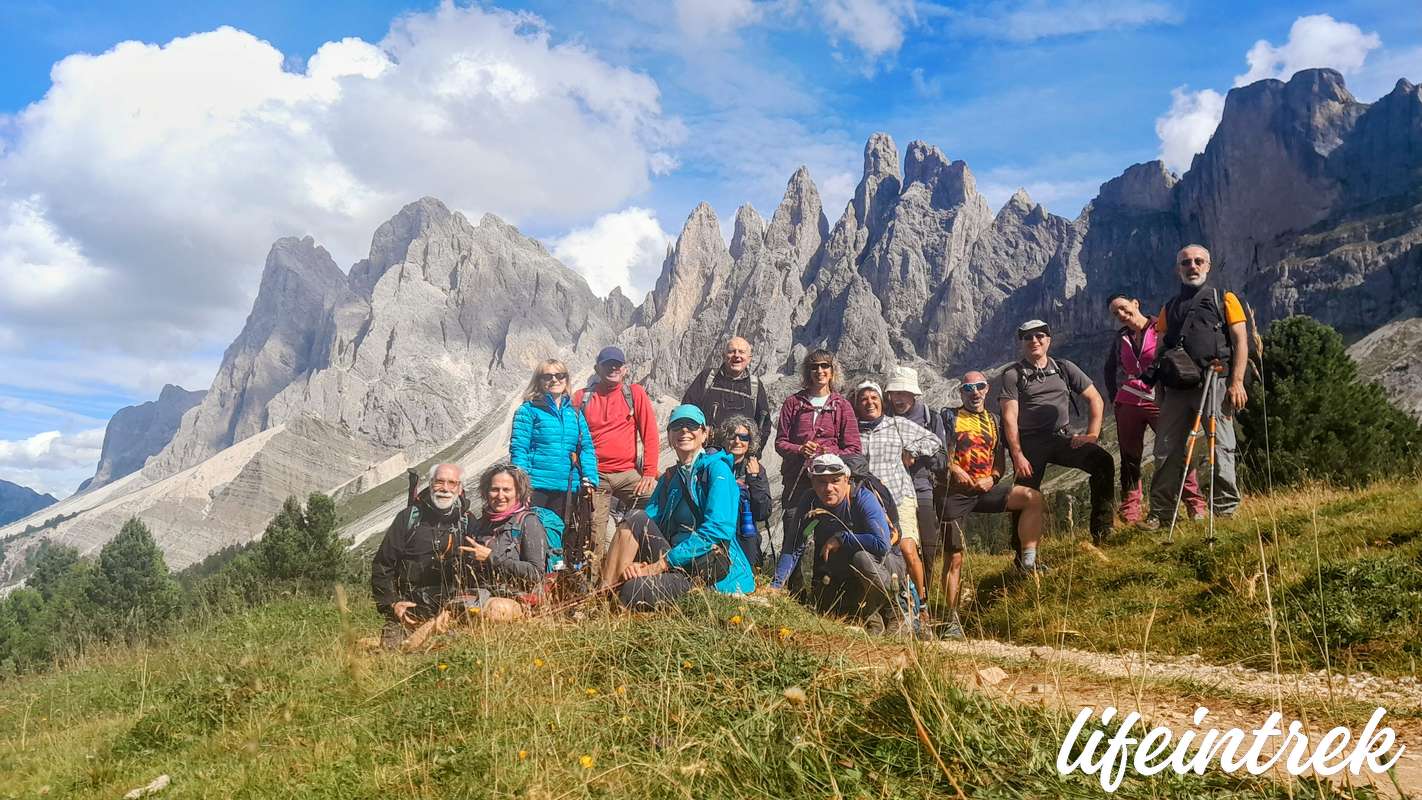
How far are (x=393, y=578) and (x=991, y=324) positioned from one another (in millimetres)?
202175

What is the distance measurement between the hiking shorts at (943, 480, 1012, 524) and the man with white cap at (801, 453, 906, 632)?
1261 mm

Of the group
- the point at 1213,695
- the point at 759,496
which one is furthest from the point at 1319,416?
the point at 1213,695

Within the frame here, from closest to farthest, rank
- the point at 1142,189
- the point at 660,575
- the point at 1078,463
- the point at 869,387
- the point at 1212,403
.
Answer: the point at 660,575, the point at 1212,403, the point at 1078,463, the point at 869,387, the point at 1142,189

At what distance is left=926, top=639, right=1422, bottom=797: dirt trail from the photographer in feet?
10.9

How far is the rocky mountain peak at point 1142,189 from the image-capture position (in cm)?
17875

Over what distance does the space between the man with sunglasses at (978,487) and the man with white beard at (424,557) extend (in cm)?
508

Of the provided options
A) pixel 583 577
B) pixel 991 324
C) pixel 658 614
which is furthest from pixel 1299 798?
pixel 991 324

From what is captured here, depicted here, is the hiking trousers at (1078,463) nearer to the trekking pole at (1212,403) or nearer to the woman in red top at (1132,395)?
the woman in red top at (1132,395)

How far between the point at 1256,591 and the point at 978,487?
106 inches

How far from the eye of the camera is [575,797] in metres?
3.12

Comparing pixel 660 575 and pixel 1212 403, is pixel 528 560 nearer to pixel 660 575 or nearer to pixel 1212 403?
pixel 660 575

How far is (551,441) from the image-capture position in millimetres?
8680

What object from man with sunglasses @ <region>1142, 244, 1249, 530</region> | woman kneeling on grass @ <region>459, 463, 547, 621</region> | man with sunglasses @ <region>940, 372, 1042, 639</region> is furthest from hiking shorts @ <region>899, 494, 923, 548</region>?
woman kneeling on grass @ <region>459, 463, 547, 621</region>

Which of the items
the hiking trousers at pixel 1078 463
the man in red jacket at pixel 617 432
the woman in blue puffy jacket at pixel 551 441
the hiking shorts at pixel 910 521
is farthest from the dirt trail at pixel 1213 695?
the man in red jacket at pixel 617 432
